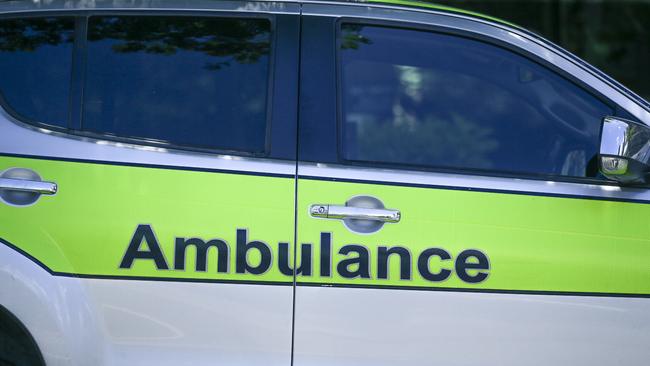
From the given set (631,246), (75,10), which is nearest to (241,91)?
(75,10)

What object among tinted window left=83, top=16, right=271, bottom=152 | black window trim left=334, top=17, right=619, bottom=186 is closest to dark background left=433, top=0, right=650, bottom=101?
black window trim left=334, top=17, right=619, bottom=186

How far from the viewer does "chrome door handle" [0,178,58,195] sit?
270 centimetres

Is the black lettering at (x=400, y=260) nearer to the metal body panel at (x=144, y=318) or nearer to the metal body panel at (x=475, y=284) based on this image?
the metal body panel at (x=475, y=284)

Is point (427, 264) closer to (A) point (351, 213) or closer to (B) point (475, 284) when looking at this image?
(B) point (475, 284)

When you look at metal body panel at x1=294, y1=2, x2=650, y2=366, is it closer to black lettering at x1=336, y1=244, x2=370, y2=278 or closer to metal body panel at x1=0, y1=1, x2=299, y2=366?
black lettering at x1=336, y1=244, x2=370, y2=278

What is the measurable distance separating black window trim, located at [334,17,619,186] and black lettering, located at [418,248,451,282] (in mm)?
278

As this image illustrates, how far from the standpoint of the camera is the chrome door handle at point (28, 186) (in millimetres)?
2699

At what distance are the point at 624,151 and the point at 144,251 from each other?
1586mm

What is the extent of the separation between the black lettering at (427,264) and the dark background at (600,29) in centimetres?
672

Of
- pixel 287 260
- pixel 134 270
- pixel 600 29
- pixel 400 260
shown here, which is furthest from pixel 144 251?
pixel 600 29

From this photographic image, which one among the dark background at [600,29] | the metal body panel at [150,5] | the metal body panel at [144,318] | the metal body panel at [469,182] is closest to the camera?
the metal body panel at [144,318]

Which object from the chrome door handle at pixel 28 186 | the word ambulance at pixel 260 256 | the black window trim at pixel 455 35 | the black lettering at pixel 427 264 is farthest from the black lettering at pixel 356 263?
the chrome door handle at pixel 28 186

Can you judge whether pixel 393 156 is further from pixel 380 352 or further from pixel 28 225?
pixel 28 225

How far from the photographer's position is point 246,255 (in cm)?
271
